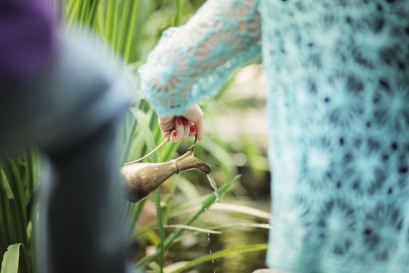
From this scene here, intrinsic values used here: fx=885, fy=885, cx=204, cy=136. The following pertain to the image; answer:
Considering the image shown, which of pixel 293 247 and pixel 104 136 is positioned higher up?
pixel 104 136

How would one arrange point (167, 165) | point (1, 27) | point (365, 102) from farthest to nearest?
point (167, 165) < point (365, 102) < point (1, 27)

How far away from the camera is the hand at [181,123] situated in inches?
50.7

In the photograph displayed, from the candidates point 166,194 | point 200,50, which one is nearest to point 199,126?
point 200,50

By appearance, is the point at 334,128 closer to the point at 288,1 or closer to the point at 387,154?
the point at 387,154

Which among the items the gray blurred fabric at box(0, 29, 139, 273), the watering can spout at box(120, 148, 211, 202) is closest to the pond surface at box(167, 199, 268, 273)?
the watering can spout at box(120, 148, 211, 202)

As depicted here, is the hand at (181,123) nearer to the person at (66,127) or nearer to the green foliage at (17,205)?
the person at (66,127)

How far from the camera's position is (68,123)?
0.70 metres

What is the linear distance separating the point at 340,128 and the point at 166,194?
216 centimetres

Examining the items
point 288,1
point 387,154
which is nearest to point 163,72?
point 288,1

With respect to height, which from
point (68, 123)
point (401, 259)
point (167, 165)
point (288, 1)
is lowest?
point (401, 259)

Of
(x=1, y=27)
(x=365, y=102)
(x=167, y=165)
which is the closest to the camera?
(x=1, y=27)

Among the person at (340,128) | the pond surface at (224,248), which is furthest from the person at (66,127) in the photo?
the pond surface at (224,248)

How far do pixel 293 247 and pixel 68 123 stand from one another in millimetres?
497

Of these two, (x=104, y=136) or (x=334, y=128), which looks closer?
(x=104, y=136)
